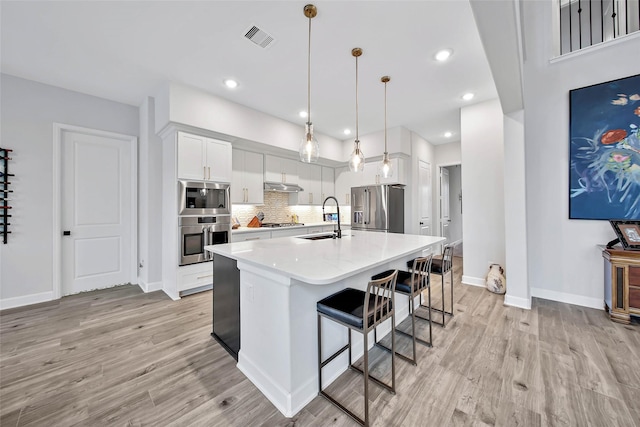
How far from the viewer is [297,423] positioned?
1.45m

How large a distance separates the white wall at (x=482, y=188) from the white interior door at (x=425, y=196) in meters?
1.55

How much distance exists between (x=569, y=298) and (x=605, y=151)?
1.86m

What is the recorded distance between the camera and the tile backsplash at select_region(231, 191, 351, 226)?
4.82 m

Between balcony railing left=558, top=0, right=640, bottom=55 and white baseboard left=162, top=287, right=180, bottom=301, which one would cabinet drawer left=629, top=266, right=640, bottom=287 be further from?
white baseboard left=162, top=287, right=180, bottom=301

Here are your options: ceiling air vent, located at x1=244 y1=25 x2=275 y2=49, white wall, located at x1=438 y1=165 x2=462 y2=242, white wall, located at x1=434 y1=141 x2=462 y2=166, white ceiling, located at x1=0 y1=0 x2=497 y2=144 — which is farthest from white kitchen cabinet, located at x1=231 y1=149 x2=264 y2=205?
white wall, located at x1=438 y1=165 x2=462 y2=242

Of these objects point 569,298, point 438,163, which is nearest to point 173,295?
point 569,298

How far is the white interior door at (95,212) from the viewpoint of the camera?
3525mm

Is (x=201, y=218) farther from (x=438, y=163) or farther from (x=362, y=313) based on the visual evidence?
(x=438, y=163)

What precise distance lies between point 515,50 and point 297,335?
251cm

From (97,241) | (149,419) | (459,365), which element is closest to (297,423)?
(149,419)

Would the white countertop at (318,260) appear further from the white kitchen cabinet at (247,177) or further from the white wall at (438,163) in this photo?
the white wall at (438,163)

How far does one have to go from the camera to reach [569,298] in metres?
3.18

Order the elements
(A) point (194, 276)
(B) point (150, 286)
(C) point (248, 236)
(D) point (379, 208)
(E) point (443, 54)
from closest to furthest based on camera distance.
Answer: (E) point (443, 54), (A) point (194, 276), (B) point (150, 286), (C) point (248, 236), (D) point (379, 208)

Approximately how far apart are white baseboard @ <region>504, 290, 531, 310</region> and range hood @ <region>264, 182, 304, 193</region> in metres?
3.92
